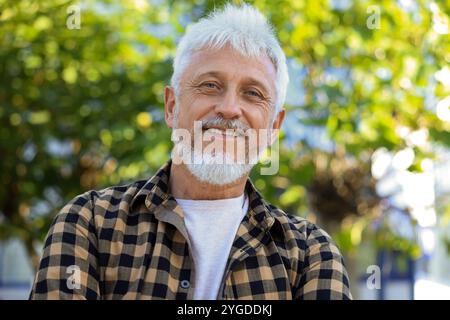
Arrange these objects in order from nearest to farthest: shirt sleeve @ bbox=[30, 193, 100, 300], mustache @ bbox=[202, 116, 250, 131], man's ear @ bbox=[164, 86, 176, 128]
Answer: shirt sleeve @ bbox=[30, 193, 100, 300] → mustache @ bbox=[202, 116, 250, 131] → man's ear @ bbox=[164, 86, 176, 128]

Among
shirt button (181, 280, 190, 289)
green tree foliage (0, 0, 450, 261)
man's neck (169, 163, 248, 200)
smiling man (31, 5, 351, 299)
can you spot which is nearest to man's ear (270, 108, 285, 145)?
smiling man (31, 5, 351, 299)

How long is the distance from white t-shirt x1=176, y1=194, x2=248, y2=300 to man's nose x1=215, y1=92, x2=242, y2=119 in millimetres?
181

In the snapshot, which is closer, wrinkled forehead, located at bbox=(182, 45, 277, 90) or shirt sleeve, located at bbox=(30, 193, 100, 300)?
shirt sleeve, located at bbox=(30, 193, 100, 300)

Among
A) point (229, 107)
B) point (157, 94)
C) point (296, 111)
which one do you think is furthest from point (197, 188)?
point (157, 94)

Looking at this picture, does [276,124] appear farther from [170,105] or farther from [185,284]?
[185,284]

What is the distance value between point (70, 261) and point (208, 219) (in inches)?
11.3

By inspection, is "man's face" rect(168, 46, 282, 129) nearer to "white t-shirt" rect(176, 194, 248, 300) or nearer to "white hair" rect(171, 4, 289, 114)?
"white hair" rect(171, 4, 289, 114)

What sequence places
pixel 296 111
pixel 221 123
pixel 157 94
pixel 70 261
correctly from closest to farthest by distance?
1. pixel 70 261
2. pixel 221 123
3. pixel 296 111
4. pixel 157 94

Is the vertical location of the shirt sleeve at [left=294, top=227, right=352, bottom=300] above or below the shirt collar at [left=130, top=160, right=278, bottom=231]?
below

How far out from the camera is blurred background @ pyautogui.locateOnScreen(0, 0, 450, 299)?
107 inches

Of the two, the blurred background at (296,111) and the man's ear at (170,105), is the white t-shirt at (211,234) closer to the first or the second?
the man's ear at (170,105)

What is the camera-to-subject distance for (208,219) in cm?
133

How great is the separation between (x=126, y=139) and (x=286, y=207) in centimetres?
83

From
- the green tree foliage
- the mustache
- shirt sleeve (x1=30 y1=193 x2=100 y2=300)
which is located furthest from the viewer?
the green tree foliage
